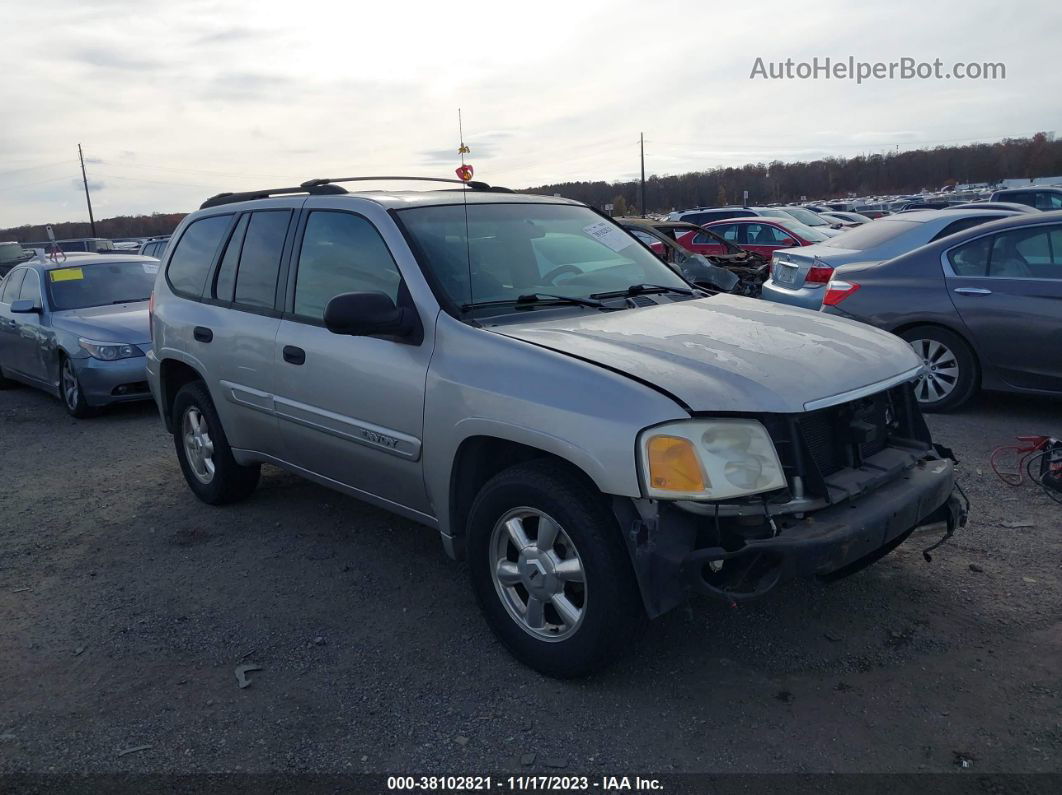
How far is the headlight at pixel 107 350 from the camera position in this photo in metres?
8.48

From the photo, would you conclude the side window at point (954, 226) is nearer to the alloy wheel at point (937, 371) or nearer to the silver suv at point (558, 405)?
the alloy wheel at point (937, 371)

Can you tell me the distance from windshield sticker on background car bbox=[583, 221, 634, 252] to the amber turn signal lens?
2000 mm

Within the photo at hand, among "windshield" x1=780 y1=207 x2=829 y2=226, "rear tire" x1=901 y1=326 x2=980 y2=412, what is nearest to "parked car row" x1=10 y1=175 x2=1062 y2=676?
"rear tire" x1=901 y1=326 x2=980 y2=412

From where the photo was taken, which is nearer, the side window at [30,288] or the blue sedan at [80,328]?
the blue sedan at [80,328]

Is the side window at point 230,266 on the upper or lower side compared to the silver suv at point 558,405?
upper

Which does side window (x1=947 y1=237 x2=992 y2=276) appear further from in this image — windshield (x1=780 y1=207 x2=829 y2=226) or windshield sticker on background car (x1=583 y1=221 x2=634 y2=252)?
windshield (x1=780 y1=207 x2=829 y2=226)

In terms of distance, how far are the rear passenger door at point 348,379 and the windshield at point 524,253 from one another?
0.24 m

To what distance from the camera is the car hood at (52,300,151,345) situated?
861 centimetres

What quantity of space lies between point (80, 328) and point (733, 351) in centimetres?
750

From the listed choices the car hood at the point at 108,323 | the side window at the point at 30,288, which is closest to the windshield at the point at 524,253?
the car hood at the point at 108,323

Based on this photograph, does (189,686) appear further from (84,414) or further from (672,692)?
(84,414)

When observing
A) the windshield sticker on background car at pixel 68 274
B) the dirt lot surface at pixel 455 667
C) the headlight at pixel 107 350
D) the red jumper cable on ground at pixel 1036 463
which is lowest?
the dirt lot surface at pixel 455 667

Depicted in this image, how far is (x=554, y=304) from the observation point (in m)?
4.01

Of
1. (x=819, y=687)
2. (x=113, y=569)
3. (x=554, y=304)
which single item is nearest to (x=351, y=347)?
(x=554, y=304)
